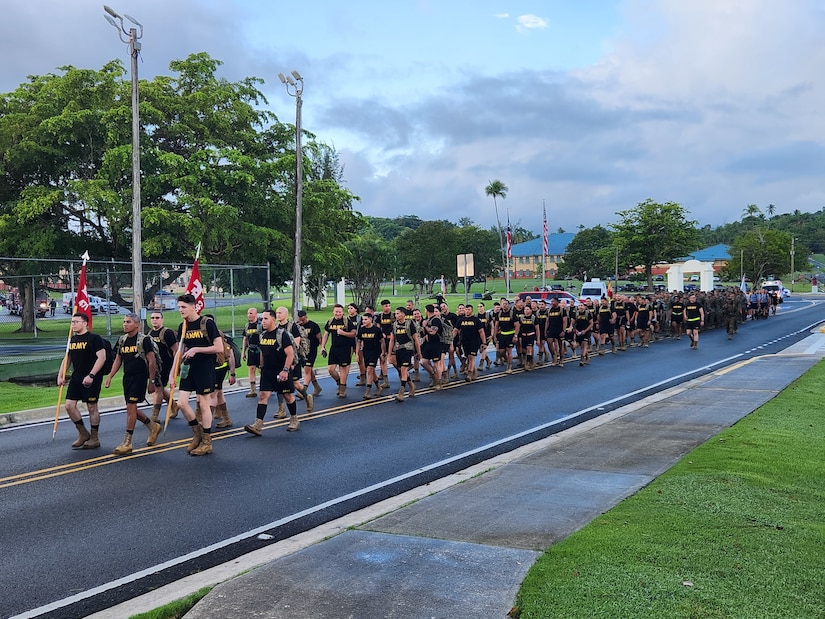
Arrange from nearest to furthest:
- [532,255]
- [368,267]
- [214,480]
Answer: [214,480]
[368,267]
[532,255]

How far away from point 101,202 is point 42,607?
24662 millimetres

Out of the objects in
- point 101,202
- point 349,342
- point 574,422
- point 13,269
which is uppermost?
point 101,202

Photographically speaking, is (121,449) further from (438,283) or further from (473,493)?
(438,283)

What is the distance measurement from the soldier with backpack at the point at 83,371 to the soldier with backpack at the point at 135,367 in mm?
269

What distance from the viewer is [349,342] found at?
14.6 meters

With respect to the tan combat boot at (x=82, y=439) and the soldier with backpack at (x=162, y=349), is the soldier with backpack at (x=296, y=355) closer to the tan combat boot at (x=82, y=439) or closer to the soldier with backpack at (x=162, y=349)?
the soldier with backpack at (x=162, y=349)

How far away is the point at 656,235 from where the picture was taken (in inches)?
2542

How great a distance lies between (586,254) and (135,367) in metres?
88.0

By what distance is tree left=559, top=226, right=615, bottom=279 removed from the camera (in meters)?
93.8

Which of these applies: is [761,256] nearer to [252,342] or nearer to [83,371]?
[252,342]

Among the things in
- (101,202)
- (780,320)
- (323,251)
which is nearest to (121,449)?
(101,202)

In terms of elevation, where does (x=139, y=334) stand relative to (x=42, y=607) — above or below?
above

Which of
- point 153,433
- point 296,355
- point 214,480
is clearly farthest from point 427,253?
point 214,480

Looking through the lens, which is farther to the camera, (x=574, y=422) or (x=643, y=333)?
(x=643, y=333)
